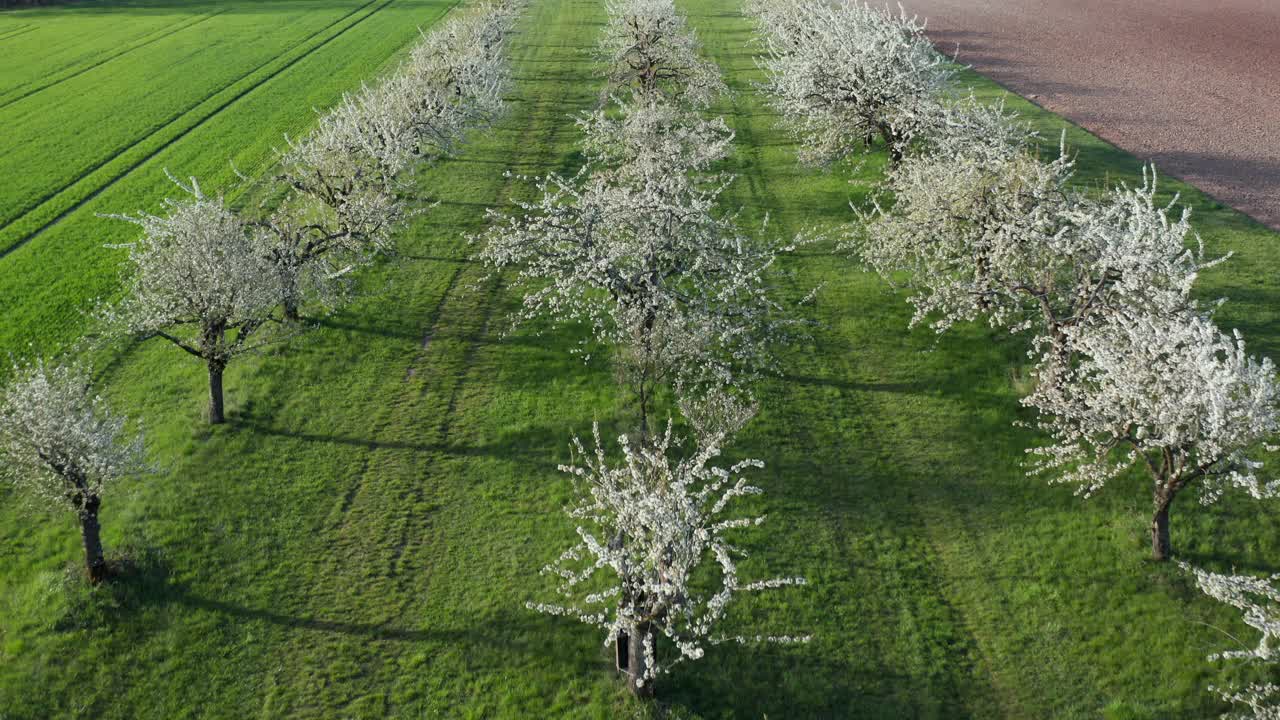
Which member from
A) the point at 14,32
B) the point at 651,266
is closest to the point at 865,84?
the point at 651,266

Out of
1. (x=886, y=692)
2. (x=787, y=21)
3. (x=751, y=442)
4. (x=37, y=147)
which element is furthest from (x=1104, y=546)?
(x=37, y=147)

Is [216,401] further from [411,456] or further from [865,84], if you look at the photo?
[865,84]

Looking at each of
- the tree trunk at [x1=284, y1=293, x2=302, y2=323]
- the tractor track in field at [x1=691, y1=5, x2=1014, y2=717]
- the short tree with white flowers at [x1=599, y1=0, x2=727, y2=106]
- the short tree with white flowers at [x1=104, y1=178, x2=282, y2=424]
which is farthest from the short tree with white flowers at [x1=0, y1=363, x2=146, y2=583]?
the short tree with white flowers at [x1=599, y1=0, x2=727, y2=106]

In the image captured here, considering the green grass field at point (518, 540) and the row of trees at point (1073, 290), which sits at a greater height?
the row of trees at point (1073, 290)

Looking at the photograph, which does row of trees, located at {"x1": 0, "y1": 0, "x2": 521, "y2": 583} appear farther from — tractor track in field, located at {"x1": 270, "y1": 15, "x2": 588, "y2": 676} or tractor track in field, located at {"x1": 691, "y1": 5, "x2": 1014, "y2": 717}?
tractor track in field, located at {"x1": 691, "y1": 5, "x2": 1014, "y2": 717}

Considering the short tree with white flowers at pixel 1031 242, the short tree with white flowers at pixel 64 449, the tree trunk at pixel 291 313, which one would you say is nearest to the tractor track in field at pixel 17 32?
the tree trunk at pixel 291 313

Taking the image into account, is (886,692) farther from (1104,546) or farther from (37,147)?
(37,147)

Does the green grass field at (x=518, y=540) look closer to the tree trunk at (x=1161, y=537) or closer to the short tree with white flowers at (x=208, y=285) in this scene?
the tree trunk at (x=1161, y=537)
